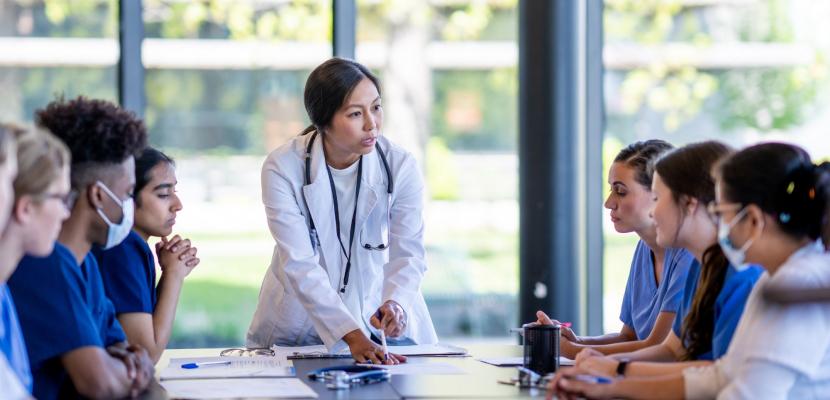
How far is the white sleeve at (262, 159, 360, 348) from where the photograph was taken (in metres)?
3.04

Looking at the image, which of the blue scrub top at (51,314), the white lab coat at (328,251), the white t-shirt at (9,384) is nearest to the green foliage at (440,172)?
the white lab coat at (328,251)

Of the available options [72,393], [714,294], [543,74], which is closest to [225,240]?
[543,74]

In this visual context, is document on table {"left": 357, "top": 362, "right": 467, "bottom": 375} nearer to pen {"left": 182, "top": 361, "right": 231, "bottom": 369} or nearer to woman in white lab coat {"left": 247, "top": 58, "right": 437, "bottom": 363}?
woman in white lab coat {"left": 247, "top": 58, "right": 437, "bottom": 363}

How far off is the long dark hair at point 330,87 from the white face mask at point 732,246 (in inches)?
52.8

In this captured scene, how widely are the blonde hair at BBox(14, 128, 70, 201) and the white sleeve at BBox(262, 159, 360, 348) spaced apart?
3.64 ft

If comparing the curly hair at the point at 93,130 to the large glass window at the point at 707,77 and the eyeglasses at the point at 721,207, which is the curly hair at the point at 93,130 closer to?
the eyeglasses at the point at 721,207

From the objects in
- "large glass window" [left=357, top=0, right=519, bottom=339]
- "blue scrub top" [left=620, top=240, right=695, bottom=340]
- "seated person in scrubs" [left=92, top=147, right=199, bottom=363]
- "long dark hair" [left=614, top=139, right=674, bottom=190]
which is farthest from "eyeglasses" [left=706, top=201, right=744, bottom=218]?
"large glass window" [left=357, top=0, right=519, bottom=339]

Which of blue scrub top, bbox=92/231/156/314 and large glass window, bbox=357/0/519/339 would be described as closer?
blue scrub top, bbox=92/231/156/314

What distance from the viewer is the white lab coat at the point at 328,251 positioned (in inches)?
127

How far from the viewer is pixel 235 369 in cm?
274

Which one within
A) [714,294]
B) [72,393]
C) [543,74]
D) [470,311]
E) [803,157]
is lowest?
[470,311]

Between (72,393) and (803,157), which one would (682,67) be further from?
(72,393)

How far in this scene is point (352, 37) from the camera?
17.2 feet

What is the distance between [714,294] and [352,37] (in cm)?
310
